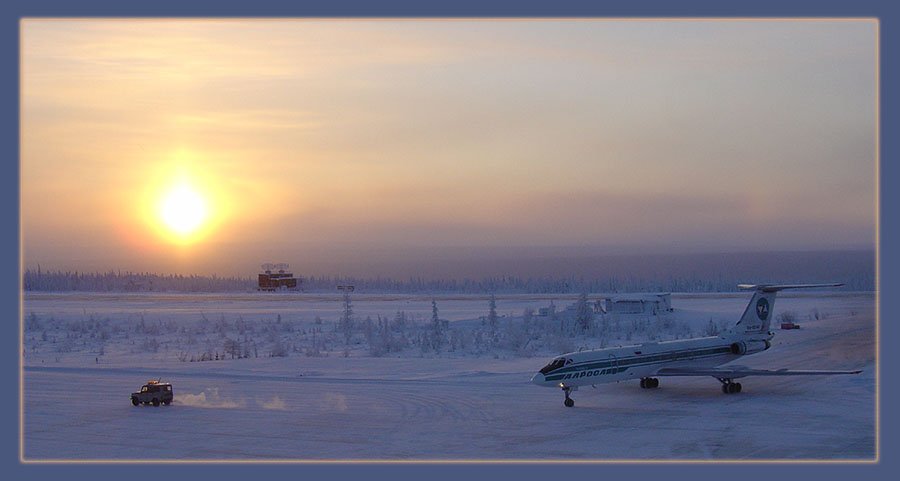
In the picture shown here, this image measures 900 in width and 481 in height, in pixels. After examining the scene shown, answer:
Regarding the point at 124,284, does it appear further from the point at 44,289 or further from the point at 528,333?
the point at 528,333

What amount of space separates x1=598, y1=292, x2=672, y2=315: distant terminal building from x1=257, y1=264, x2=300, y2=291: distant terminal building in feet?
221

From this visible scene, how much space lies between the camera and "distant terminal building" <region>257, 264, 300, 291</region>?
424 feet

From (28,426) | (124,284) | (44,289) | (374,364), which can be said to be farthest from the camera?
(124,284)

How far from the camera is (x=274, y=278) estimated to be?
130 meters

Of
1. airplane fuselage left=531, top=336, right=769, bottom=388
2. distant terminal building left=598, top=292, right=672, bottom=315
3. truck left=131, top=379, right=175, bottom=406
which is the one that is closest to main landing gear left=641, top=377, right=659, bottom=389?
airplane fuselage left=531, top=336, right=769, bottom=388

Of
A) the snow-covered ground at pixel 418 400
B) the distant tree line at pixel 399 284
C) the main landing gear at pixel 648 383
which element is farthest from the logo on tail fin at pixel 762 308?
the distant tree line at pixel 399 284

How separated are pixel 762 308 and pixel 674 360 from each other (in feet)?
20.1

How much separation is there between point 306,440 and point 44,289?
126 meters

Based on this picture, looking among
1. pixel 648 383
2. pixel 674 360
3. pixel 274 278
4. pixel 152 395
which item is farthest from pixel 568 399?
pixel 274 278

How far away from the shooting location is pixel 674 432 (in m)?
28.3

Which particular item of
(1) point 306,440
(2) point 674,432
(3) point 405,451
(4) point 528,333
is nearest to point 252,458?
(1) point 306,440

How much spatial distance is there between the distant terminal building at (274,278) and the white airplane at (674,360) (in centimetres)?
9720

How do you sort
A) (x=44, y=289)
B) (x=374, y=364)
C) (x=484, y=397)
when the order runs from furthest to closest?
(x=44, y=289) < (x=374, y=364) < (x=484, y=397)

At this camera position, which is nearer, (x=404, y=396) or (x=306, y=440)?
(x=306, y=440)
